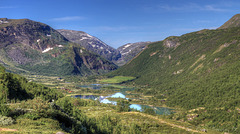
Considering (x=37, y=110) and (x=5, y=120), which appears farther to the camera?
(x=37, y=110)

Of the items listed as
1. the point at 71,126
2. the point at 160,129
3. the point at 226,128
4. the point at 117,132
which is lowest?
the point at 226,128

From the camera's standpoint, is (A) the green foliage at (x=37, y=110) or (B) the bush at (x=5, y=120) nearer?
(B) the bush at (x=5, y=120)

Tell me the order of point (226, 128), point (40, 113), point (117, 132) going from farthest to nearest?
point (226, 128), point (117, 132), point (40, 113)

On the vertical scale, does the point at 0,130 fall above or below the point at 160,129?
above

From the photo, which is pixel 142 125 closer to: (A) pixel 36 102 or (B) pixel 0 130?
(A) pixel 36 102

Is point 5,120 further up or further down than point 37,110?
further down

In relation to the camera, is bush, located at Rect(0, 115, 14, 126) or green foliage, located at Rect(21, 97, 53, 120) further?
green foliage, located at Rect(21, 97, 53, 120)

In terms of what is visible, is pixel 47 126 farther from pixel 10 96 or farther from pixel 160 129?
pixel 160 129

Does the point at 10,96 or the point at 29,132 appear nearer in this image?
the point at 29,132

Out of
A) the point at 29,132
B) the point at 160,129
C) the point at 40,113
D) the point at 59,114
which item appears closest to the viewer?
the point at 29,132

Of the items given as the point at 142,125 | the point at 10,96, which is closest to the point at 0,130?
the point at 10,96
